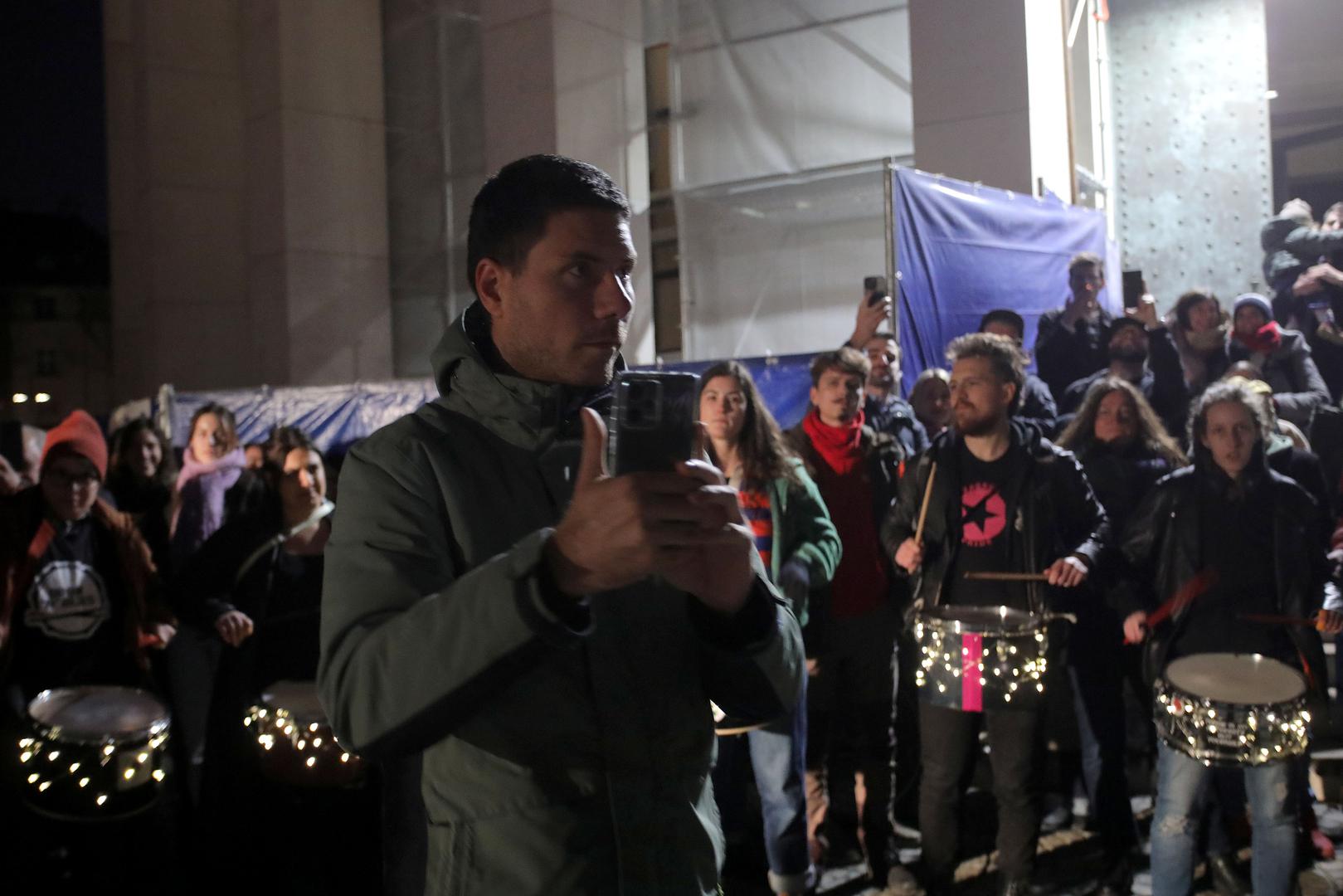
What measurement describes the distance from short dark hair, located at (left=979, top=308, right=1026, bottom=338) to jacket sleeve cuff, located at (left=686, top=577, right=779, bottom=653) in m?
6.05

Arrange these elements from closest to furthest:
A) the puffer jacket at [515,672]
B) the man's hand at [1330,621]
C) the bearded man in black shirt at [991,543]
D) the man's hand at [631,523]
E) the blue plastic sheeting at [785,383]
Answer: the man's hand at [631,523] → the puffer jacket at [515,672] → the man's hand at [1330,621] → the bearded man in black shirt at [991,543] → the blue plastic sheeting at [785,383]

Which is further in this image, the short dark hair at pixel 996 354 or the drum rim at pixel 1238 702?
the short dark hair at pixel 996 354

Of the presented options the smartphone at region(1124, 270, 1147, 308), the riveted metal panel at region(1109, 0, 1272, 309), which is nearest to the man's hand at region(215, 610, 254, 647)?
the smartphone at region(1124, 270, 1147, 308)

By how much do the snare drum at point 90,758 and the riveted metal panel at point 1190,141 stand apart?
10.4 metres

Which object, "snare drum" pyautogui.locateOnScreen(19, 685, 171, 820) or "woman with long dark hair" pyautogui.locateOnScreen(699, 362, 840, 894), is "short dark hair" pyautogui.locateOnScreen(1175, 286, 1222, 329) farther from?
"snare drum" pyautogui.locateOnScreen(19, 685, 171, 820)

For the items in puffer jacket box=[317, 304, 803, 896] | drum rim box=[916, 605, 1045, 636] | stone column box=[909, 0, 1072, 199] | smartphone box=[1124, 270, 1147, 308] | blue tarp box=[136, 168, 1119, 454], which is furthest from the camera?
stone column box=[909, 0, 1072, 199]

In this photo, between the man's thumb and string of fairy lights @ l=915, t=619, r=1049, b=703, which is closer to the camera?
the man's thumb

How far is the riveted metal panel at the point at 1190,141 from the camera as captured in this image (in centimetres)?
1154

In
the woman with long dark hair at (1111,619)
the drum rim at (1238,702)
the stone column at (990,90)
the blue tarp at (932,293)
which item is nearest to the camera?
the drum rim at (1238,702)

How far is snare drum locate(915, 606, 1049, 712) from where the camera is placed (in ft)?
14.4

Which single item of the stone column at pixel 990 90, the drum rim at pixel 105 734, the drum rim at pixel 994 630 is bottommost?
the drum rim at pixel 105 734

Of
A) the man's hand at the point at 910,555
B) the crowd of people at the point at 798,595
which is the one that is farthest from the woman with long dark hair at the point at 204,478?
the man's hand at the point at 910,555

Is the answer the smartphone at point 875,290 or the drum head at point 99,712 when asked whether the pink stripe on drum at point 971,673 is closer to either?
the smartphone at point 875,290

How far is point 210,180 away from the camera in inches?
646
